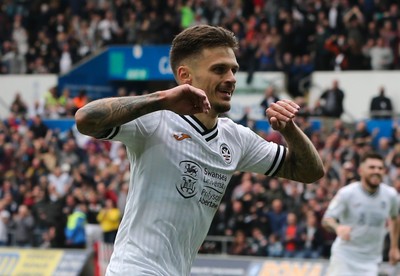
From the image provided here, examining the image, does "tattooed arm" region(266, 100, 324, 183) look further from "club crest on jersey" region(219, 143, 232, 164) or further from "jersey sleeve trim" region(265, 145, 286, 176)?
"club crest on jersey" region(219, 143, 232, 164)

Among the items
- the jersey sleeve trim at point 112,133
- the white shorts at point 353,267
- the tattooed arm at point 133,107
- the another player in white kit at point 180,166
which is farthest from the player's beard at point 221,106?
the white shorts at point 353,267

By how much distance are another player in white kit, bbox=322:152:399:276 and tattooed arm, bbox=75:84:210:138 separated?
253 inches

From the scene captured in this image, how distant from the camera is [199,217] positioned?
5.73 m

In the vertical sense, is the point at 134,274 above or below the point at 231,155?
below

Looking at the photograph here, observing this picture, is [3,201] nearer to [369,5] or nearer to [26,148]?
[26,148]

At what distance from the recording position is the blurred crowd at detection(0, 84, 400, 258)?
17438mm

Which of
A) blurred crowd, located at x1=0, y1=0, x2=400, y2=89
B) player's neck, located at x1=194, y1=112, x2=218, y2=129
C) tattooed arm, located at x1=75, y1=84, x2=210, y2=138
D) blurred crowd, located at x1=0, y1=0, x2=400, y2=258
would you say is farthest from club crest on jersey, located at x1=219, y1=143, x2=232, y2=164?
blurred crowd, located at x1=0, y1=0, x2=400, y2=89

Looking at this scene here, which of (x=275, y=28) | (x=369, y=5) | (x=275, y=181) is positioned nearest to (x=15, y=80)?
(x=275, y=28)

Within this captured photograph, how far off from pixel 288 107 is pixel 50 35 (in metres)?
24.6

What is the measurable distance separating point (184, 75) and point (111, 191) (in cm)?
1454

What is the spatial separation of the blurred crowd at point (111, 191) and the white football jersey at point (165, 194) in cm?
1112

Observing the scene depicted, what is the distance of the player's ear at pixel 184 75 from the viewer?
5781mm

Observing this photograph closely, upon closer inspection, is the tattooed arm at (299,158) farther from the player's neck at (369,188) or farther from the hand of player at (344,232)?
the player's neck at (369,188)

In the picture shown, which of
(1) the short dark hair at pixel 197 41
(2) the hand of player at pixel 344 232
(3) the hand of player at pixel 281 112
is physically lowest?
(2) the hand of player at pixel 344 232
